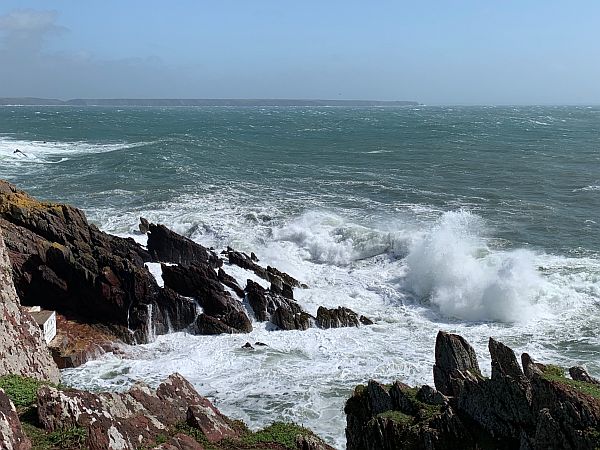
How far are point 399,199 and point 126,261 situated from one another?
96.1 ft

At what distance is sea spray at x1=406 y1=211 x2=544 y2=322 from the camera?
28.8 meters

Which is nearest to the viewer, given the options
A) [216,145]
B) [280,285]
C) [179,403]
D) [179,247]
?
[179,403]

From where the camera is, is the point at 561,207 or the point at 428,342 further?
the point at 561,207

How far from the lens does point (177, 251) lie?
110 feet

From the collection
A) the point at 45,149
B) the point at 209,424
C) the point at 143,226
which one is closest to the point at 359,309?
A: the point at 209,424

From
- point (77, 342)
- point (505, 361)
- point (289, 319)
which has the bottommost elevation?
point (289, 319)

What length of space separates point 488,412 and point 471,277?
65.0ft

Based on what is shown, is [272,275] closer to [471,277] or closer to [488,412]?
[471,277]

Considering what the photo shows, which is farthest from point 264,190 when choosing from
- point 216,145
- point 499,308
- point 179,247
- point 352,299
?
point 216,145

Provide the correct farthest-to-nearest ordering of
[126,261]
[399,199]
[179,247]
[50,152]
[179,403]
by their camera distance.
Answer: [50,152]
[399,199]
[179,247]
[126,261]
[179,403]

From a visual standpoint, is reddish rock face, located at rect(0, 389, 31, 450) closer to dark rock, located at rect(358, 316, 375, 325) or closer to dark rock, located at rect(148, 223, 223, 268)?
dark rock, located at rect(358, 316, 375, 325)

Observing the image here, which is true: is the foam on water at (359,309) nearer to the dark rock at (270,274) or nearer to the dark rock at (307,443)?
the dark rock at (270,274)

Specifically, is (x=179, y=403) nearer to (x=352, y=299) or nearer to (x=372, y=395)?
(x=372, y=395)

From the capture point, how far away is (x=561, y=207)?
47250 millimetres
